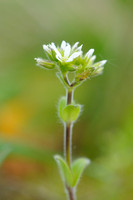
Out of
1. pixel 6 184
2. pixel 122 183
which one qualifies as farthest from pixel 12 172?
pixel 122 183

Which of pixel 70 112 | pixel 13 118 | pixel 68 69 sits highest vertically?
pixel 13 118

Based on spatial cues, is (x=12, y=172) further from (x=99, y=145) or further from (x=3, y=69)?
(x=3, y=69)

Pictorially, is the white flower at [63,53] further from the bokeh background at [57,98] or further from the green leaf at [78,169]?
the bokeh background at [57,98]

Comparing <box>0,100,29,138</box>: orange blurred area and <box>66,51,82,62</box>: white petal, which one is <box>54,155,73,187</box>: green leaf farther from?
<box>0,100,29,138</box>: orange blurred area

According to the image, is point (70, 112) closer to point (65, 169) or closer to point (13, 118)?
point (65, 169)

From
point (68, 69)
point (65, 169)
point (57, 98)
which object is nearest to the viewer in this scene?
point (68, 69)

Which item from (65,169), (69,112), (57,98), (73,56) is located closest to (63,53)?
(73,56)
